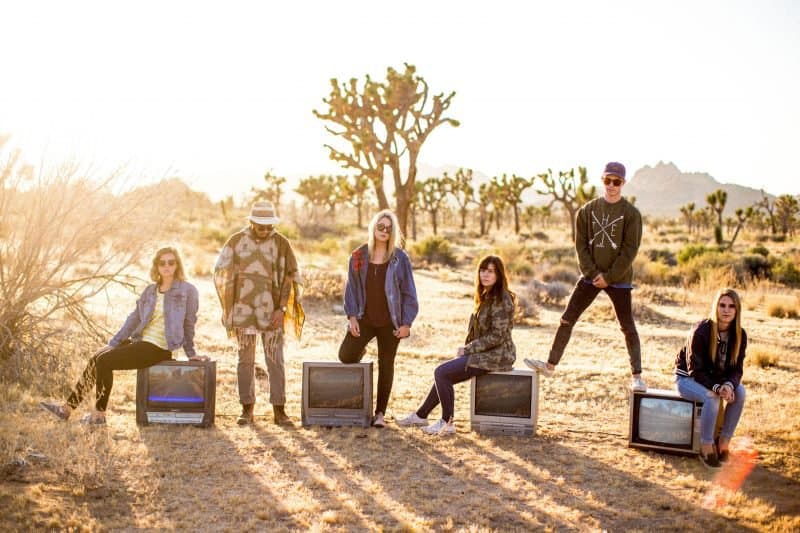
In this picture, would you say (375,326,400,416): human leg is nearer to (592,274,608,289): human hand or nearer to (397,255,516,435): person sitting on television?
(397,255,516,435): person sitting on television

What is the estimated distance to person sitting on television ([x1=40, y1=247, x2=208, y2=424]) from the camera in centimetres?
572

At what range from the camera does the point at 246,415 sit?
19.9ft

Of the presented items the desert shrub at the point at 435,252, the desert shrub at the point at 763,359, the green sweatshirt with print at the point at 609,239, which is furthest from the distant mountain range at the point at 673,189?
the green sweatshirt with print at the point at 609,239

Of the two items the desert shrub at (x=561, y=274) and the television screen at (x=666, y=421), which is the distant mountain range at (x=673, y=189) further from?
the television screen at (x=666, y=421)

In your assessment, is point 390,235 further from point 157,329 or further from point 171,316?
point 157,329

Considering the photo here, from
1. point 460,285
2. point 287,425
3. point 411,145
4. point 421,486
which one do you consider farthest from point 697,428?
point 411,145

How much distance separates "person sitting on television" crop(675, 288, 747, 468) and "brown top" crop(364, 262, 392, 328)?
240 centimetres

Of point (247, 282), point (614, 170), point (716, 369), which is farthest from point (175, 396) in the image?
point (716, 369)

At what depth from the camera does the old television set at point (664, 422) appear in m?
5.29

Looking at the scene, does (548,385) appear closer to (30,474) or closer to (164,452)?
(164,452)

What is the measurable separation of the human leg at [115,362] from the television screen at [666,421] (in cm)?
402

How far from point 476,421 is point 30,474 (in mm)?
3343

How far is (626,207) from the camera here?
19.7ft

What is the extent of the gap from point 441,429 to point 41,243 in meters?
4.14
